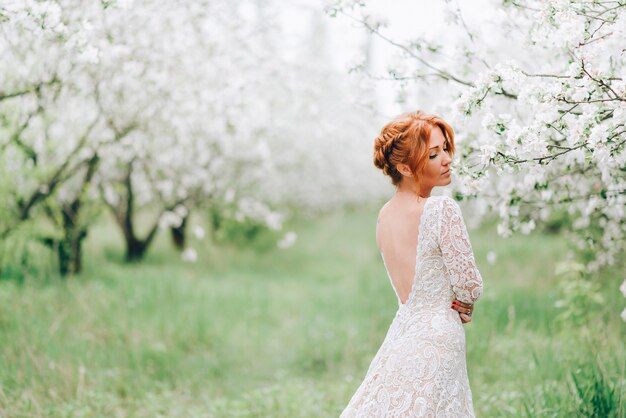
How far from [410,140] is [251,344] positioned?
14.1 feet

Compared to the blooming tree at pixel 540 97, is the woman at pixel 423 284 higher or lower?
lower

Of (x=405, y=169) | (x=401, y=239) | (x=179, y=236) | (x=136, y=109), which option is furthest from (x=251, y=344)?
(x=179, y=236)

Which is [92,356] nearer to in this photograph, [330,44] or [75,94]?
[75,94]

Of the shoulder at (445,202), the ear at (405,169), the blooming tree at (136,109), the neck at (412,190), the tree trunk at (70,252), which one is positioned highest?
the ear at (405,169)

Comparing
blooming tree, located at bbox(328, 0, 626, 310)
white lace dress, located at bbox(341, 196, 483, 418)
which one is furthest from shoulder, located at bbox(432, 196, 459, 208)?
blooming tree, located at bbox(328, 0, 626, 310)

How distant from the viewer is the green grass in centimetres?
436

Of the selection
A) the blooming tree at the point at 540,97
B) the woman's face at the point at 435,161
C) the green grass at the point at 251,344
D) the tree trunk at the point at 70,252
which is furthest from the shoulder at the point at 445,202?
the tree trunk at the point at 70,252

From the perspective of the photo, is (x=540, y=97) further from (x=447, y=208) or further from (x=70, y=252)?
Result: (x=70, y=252)

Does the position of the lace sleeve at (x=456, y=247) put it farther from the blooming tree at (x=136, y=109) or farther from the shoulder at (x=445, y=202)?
the blooming tree at (x=136, y=109)

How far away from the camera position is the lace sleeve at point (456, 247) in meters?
2.58

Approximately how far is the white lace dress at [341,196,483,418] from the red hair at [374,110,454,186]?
19 centimetres

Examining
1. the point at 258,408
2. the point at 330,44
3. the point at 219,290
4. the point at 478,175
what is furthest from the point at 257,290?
the point at 330,44

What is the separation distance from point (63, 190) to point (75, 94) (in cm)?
251

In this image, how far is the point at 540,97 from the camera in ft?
9.42
